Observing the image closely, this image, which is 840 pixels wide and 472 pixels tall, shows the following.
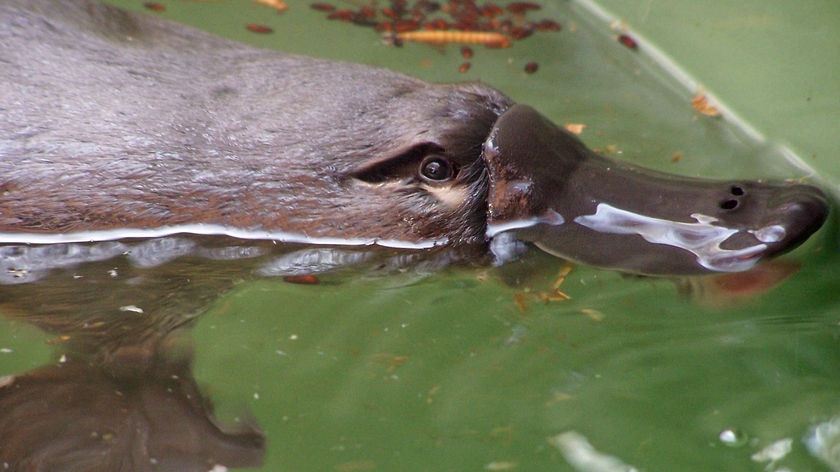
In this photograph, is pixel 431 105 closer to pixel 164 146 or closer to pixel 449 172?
pixel 449 172

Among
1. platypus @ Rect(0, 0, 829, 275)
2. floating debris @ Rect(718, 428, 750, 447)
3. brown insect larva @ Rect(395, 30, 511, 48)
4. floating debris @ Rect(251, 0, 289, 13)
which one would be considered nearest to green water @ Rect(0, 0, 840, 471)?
floating debris @ Rect(718, 428, 750, 447)

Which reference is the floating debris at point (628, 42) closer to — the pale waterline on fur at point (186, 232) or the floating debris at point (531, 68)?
the floating debris at point (531, 68)

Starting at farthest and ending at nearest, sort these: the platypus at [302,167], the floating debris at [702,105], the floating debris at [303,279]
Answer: the floating debris at [702,105]
the floating debris at [303,279]
the platypus at [302,167]

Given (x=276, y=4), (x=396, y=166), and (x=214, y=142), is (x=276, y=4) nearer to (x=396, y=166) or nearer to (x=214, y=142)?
(x=214, y=142)

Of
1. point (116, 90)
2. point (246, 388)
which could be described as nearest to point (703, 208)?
point (246, 388)

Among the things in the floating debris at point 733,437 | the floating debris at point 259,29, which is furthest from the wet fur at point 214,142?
the floating debris at point 259,29

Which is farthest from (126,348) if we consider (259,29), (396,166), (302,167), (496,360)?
(259,29)
